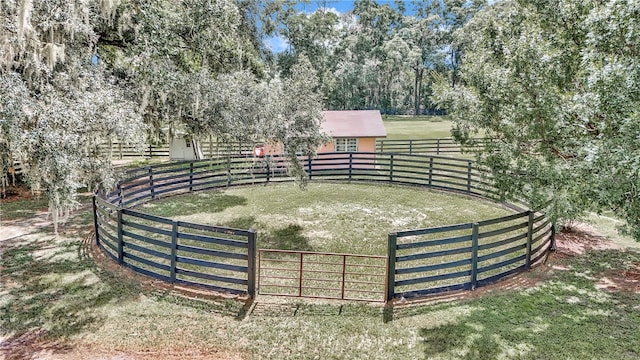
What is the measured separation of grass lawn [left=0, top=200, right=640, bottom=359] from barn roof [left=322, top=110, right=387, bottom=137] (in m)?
13.5

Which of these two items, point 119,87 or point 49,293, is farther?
point 119,87

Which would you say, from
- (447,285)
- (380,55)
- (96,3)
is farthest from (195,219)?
(380,55)

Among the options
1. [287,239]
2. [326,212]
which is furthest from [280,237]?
[326,212]

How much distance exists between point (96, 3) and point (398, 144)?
1944 centimetres

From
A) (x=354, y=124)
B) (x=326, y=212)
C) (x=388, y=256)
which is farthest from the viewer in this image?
(x=354, y=124)

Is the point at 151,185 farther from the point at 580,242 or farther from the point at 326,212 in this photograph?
the point at 580,242

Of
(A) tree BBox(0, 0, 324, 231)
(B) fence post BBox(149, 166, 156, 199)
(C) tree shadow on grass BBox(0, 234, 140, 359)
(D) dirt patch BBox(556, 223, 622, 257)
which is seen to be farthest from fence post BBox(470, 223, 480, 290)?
(B) fence post BBox(149, 166, 156, 199)

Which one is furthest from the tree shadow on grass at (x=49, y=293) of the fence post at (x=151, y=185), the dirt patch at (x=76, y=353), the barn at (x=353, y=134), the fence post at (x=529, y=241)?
the barn at (x=353, y=134)

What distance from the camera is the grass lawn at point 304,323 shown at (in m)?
4.87

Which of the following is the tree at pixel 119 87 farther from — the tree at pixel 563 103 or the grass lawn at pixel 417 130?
the grass lawn at pixel 417 130

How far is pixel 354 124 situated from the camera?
69.6 feet

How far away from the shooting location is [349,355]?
480 centimetres

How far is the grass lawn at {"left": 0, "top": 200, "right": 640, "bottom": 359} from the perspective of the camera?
4.87m

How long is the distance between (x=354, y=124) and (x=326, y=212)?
36.0ft
